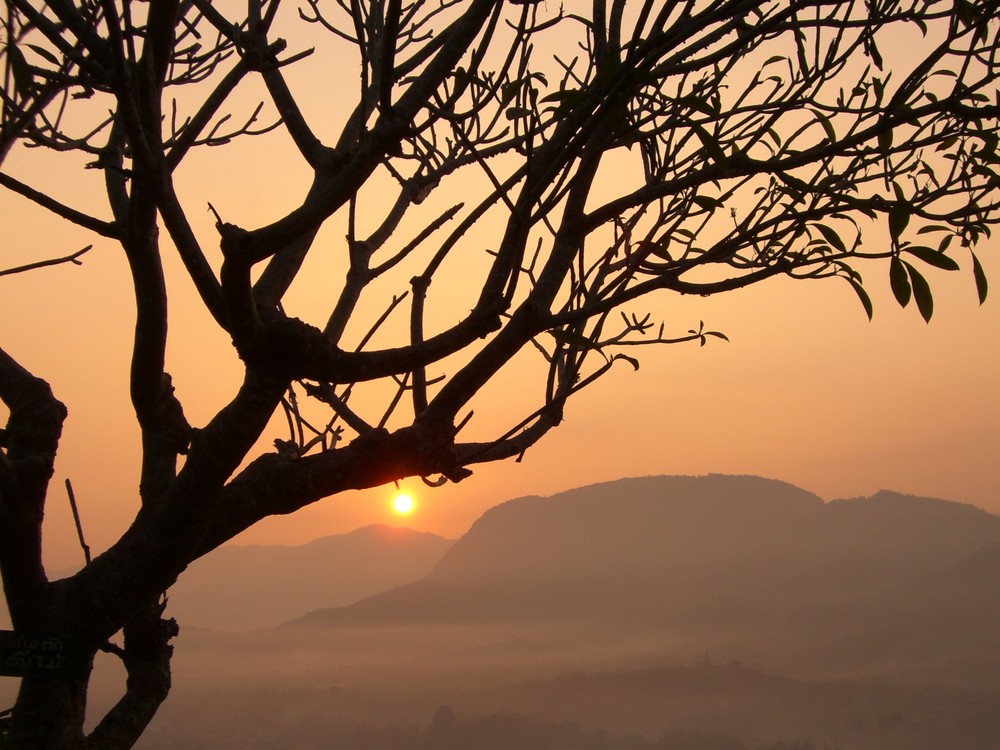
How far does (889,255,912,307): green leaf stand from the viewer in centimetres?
219

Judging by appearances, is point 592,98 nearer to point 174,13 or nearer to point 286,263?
point 174,13

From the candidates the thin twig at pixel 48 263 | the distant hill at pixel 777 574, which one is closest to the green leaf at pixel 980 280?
the thin twig at pixel 48 263

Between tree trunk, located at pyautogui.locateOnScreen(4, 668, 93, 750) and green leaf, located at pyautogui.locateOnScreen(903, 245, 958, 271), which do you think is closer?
green leaf, located at pyautogui.locateOnScreen(903, 245, 958, 271)

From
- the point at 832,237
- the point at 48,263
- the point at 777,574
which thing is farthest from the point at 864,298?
the point at 777,574

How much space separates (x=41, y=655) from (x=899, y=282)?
279 centimetres

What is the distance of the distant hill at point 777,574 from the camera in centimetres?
15388

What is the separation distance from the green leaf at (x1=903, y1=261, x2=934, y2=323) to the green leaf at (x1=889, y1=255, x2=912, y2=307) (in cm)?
2

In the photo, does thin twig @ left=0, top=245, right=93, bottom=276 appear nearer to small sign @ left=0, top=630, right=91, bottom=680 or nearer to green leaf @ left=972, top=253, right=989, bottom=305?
small sign @ left=0, top=630, right=91, bottom=680

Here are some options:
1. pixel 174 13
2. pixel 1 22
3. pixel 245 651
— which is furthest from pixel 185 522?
pixel 245 651

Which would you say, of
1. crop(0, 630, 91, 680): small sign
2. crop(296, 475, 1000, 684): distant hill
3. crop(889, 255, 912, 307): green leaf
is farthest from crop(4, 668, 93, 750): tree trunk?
crop(296, 475, 1000, 684): distant hill

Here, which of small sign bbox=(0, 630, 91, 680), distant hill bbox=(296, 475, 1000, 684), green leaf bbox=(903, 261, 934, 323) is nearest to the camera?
green leaf bbox=(903, 261, 934, 323)

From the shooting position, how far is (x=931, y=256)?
89.9 inches

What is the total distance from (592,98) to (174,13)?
116 cm

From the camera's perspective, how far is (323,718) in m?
146
